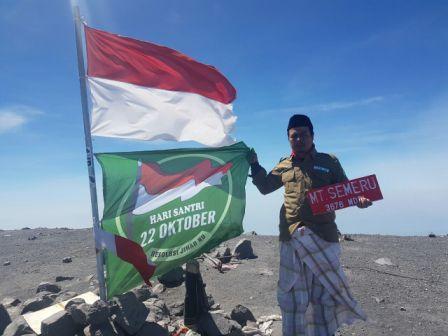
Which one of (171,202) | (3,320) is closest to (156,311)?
(171,202)

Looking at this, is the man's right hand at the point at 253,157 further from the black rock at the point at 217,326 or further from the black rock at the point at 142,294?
the black rock at the point at 142,294

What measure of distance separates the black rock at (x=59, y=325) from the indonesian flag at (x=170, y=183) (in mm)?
1594

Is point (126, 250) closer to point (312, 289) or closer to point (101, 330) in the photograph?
point (101, 330)

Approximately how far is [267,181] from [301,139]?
0.76 m

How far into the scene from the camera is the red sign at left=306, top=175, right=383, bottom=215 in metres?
4.50

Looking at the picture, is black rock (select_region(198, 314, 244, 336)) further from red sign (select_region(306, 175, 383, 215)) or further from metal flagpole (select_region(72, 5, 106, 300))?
red sign (select_region(306, 175, 383, 215))

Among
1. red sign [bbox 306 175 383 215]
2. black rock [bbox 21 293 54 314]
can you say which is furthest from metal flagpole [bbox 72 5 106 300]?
red sign [bbox 306 175 383 215]

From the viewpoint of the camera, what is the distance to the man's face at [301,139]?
15.4ft

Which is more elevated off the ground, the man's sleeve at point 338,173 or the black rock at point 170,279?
the man's sleeve at point 338,173

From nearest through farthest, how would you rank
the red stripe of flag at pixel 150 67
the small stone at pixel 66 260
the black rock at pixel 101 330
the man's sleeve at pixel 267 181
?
the black rock at pixel 101 330
the man's sleeve at pixel 267 181
the red stripe of flag at pixel 150 67
the small stone at pixel 66 260

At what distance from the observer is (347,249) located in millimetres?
11641

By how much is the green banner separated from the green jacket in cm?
129

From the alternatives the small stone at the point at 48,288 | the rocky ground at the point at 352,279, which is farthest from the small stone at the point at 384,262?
the small stone at the point at 48,288

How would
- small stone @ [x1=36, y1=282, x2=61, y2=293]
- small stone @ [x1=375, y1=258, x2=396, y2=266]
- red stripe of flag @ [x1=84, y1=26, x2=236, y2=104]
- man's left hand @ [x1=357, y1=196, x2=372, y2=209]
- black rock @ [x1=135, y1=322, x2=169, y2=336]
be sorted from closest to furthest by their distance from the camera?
man's left hand @ [x1=357, y1=196, x2=372, y2=209], black rock @ [x1=135, y1=322, x2=169, y2=336], red stripe of flag @ [x1=84, y1=26, x2=236, y2=104], small stone @ [x1=36, y1=282, x2=61, y2=293], small stone @ [x1=375, y1=258, x2=396, y2=266]
